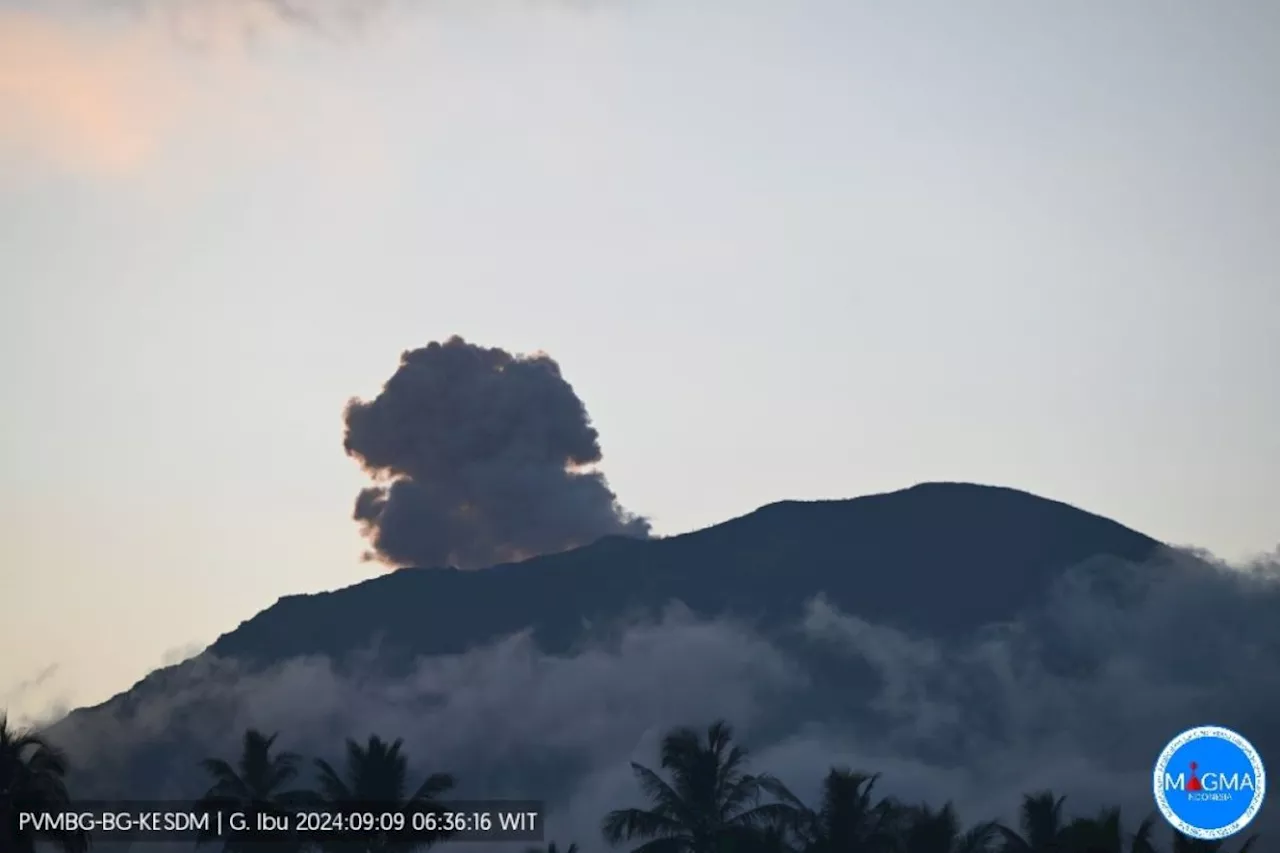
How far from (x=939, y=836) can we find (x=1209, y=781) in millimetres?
34894

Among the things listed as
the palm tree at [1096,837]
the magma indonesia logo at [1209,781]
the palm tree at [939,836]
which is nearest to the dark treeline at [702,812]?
the palm tree at [939,836]

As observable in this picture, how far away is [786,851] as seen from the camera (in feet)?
295

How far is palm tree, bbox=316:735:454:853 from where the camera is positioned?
87688 mm

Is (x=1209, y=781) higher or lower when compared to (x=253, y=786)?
lower

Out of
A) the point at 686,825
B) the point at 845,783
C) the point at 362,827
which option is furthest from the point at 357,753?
the point at 845,783

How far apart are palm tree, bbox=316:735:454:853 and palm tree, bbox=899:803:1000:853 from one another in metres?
21.4

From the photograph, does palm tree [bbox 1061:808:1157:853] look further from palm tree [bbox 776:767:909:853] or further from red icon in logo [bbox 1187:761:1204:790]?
palm tree [bbox 776:767:909:853]

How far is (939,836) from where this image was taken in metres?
84.1

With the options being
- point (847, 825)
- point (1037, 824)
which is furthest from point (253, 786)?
point (1037, 824)

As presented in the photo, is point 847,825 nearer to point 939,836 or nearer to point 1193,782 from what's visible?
point 939,836

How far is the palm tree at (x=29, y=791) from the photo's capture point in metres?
76.2

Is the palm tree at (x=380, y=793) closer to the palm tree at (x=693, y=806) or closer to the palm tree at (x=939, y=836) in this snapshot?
the palm tree at (x=693, y=806)

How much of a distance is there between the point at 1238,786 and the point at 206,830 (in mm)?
53033

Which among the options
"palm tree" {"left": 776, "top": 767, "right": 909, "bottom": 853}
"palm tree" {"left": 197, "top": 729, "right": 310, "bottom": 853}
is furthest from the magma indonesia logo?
"palm tree" {"left": 197, "top": 729, "right": 310, "bottom": 853}
